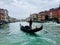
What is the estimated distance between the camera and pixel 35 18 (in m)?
100

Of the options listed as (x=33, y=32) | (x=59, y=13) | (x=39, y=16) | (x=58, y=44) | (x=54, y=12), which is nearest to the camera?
(x=58, y=44)

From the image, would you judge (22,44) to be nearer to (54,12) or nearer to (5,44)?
(5,44)

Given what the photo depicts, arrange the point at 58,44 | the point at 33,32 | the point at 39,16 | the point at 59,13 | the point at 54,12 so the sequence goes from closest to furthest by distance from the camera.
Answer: the point at 58,44 → the point at 33,32 → the point at 59,13 → the point at 54,12 → the point at 39,16

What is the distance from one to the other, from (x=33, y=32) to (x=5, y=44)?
21.0ft

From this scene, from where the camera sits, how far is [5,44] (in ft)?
38.5

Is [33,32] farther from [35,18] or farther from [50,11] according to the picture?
[35,18]

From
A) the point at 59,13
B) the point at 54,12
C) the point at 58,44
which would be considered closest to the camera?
the point at 58,44

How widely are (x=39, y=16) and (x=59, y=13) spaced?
36.3 m

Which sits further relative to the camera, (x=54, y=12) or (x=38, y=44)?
(x=54, y=12)

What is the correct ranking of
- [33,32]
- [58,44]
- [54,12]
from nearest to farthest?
[58,44]
[33,32]
[54,12]

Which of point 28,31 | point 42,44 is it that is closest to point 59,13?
point 28,31

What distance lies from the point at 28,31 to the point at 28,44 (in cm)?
638

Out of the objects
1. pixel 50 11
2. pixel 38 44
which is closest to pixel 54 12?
pixel 50 11

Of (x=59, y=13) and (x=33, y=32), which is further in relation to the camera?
(x=59, y=13)
